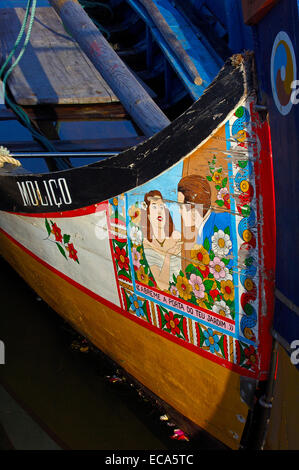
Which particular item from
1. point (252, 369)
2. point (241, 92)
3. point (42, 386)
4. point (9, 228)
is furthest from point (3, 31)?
point (252, 369)

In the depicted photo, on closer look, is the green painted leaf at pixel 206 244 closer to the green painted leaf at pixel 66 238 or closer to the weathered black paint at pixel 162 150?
the weathered black paint at pixel 162 150

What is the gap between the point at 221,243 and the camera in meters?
1.61

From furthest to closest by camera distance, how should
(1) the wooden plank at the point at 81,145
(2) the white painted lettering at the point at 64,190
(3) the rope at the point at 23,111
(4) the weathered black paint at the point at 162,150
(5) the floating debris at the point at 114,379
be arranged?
(1) the wooden plank at the point at 81,145 < (3) the rope at the point at 23,111 < (5) the floating debris at the point at 114,379 < (2) the white painted lettering at the point at 64,190 < (4) the weathered black paint at the point at 162,150

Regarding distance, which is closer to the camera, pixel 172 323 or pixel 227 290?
pixel 227 290

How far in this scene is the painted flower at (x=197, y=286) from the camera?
171 cm

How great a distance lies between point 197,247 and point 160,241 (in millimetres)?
179

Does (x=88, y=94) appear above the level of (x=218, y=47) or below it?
below

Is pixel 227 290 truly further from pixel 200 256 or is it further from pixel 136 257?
pixel 136 257

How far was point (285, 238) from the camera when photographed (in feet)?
4.70

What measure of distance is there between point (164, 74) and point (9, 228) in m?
2.33

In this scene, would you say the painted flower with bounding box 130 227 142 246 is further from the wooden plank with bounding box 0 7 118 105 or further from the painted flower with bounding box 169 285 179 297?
the wooden plank with bounding box 0 7 118 105

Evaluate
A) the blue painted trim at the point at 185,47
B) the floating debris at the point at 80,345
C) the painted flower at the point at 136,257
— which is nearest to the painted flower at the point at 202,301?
the painted flower at the point at 136,257

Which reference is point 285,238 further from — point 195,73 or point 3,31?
point 3,31

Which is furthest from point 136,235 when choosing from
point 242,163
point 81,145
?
point 81,145
